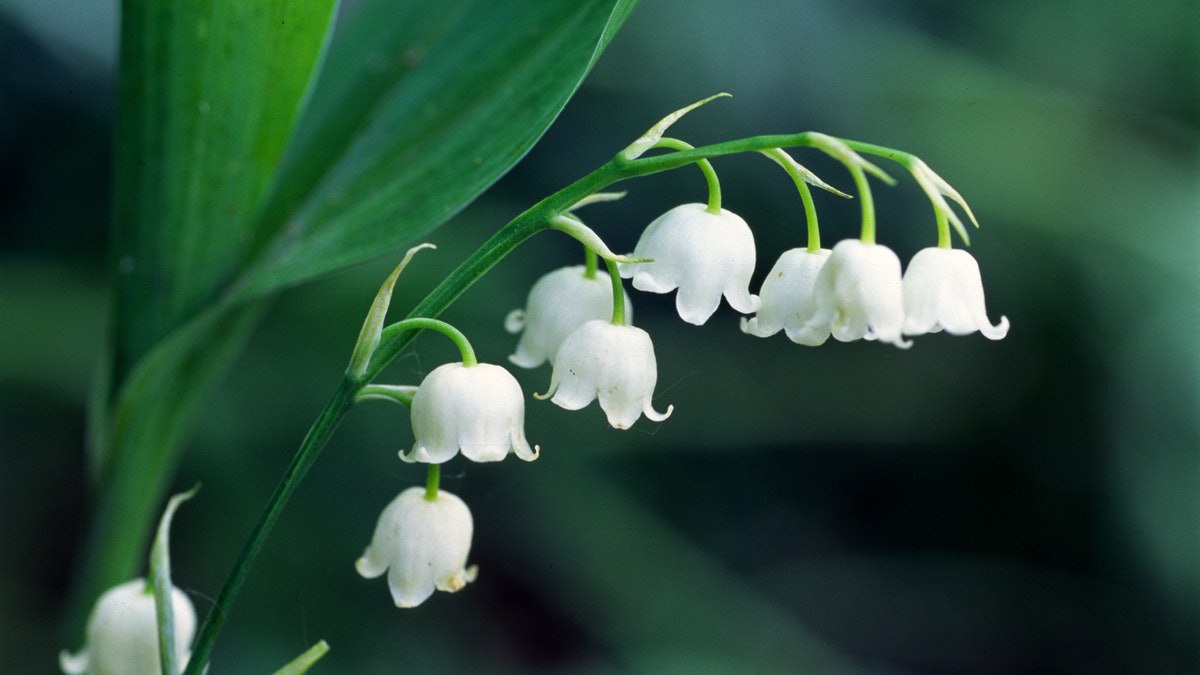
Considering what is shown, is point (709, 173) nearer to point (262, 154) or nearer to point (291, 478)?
point (291, 478)

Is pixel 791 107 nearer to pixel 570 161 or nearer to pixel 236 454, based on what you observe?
pixel 570 161

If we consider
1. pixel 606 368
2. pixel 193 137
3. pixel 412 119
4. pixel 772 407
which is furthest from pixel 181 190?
pixel 772 407

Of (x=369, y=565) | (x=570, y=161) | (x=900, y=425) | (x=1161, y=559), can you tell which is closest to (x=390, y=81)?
(x=369, y=565)

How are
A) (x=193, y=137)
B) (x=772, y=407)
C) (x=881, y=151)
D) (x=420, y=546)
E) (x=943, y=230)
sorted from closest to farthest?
(x=881, y=151) → (x=943, y=230) → (x=420, y=546) → (x=193, y=137) → (x=772, y=407)

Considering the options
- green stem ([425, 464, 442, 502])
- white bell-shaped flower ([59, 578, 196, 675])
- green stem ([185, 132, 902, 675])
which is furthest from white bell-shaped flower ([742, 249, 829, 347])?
white bell-shaped flower ([59, 578, 196, 675])

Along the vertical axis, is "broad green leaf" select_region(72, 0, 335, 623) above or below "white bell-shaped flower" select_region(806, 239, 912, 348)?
above

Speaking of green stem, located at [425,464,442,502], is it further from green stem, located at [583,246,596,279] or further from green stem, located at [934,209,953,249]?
green stem, located at [934,209,953,249]

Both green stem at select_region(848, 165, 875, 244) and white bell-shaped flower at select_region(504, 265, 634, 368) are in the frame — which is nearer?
green stem at select_region(848, 165, 875, 244)

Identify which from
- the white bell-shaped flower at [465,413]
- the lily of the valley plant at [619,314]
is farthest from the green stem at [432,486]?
the white bell-shaped flower at [465,413]
